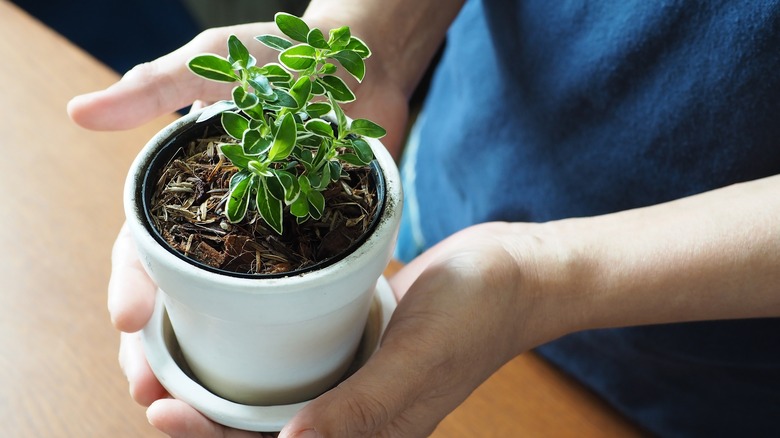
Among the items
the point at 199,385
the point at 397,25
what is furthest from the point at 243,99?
the point at 397,25

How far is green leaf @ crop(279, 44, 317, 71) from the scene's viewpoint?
458 mm

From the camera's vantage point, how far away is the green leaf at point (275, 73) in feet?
1.54

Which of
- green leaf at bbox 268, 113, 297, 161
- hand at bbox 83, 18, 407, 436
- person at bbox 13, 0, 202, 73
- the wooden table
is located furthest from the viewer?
person at bbox 13, 0, 202, 73

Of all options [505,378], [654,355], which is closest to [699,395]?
[654,355]

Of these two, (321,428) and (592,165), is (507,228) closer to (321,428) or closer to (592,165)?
(592,165)

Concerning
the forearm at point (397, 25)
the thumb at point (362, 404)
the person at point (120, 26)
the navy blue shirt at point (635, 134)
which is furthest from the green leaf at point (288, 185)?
the person at point (120, 26)

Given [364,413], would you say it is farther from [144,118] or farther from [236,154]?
[144,118]

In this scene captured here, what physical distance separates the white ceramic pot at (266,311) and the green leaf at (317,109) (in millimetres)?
61

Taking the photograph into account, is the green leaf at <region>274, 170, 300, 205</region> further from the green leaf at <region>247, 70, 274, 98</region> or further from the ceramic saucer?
the ceramic saucer

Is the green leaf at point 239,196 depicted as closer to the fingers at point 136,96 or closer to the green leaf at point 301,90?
the green leaf at point 301,90

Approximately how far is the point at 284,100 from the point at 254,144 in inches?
1.4

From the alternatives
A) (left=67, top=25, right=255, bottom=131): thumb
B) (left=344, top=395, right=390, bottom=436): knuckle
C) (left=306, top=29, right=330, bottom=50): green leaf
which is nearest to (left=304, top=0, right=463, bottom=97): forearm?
(left=67, top=25, right=255, bottom=131): thumb

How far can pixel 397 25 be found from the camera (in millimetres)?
775

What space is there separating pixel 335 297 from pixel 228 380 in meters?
0.13
